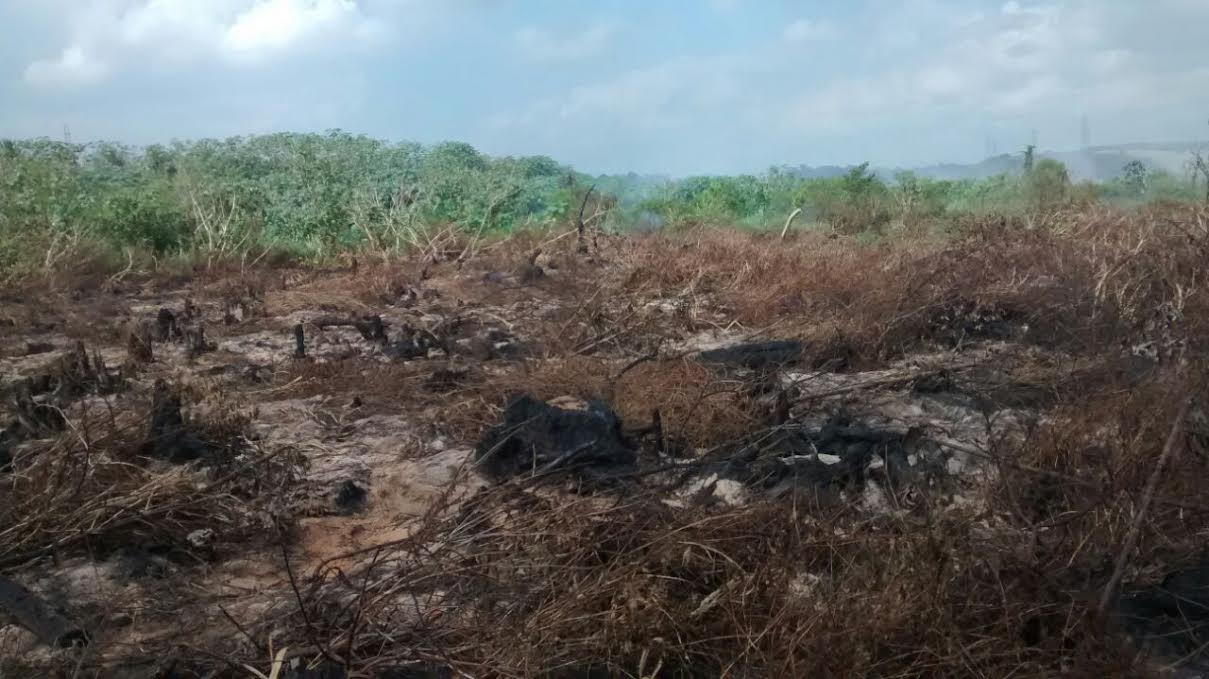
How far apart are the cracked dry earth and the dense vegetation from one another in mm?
2565

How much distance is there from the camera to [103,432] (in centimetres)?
383

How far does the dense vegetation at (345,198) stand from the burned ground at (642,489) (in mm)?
3243

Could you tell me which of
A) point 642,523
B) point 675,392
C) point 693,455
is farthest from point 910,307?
point 642,523

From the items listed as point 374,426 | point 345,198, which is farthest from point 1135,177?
point 374,426

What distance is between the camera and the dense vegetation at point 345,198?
963cm

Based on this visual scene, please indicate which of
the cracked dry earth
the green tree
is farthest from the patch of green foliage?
the green tree

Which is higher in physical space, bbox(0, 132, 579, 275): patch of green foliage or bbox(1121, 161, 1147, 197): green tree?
bbox(0, 132, 579, 275): patch of green foliage

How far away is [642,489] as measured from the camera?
133 inches

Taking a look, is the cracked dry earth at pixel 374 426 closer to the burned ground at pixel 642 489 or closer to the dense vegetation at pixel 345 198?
the burned ground at pixel 642 489

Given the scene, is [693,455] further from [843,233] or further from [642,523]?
[843,233]

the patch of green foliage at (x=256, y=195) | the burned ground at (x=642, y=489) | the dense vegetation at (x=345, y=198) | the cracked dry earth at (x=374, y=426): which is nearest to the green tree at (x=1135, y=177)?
the dense vegetation at (x=345, y=198)

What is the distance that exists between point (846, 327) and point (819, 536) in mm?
3002

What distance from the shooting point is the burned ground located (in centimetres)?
257

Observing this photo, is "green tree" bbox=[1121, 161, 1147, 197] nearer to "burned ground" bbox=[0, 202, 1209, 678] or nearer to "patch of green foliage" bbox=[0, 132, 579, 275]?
"burned ground" bbox=[0, 202, 1209, 678]
